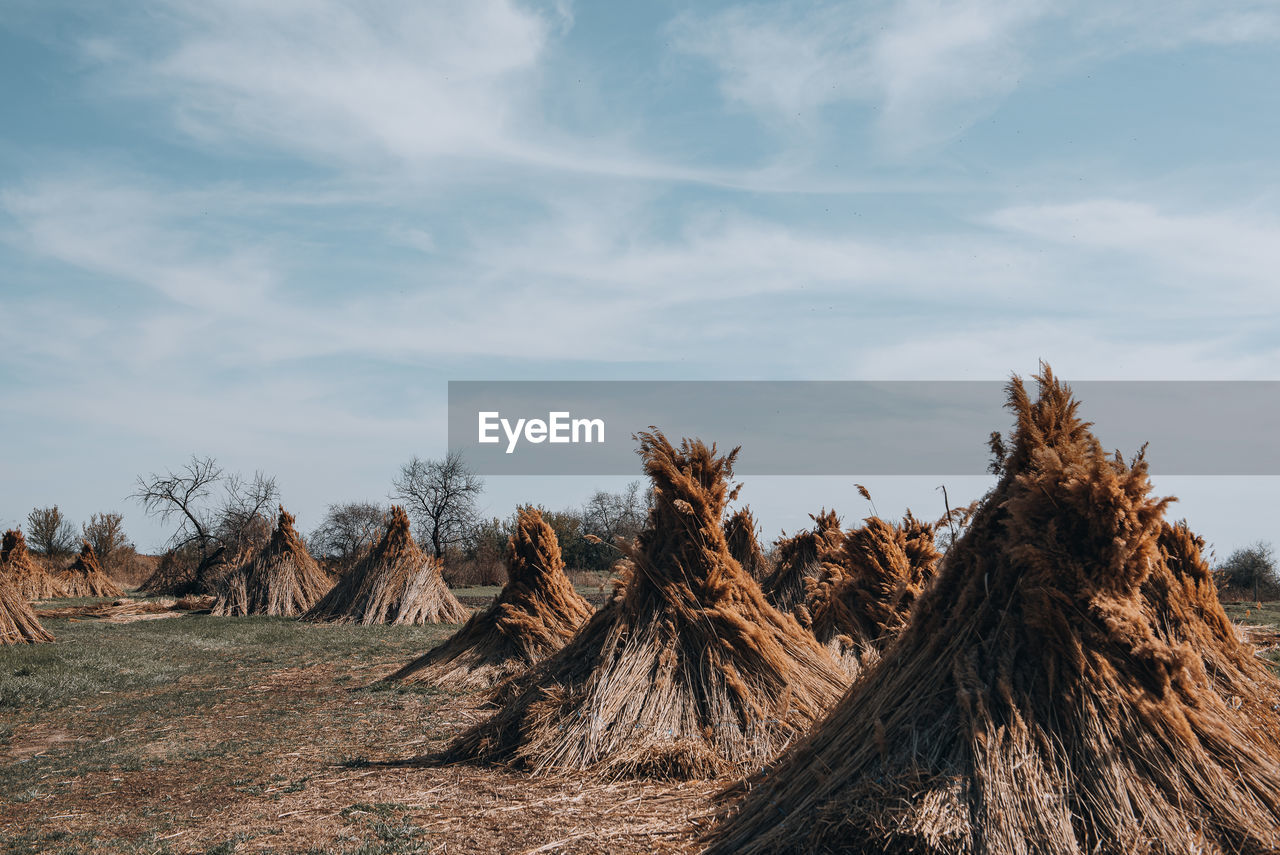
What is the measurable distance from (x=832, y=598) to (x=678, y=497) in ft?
11.0

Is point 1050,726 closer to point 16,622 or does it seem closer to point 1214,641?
point 1214,641

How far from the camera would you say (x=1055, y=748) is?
358 centimetres

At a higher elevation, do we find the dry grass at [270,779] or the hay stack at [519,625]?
the hay stack at [519,625]

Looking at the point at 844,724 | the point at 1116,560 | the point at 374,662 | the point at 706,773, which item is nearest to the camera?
the point at 1116,560

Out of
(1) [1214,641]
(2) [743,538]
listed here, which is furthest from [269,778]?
(2) [743,538]

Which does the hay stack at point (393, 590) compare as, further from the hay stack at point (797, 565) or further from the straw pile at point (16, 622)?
the hay stack at point (797, 565)

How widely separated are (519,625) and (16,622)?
1099cm

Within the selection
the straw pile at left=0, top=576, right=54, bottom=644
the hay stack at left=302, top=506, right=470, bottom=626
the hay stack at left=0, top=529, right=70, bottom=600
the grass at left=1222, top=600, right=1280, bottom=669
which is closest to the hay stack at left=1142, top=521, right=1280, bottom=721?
the grass at left=1222, top=600, right=1280, bottom=669

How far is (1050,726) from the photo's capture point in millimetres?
3625

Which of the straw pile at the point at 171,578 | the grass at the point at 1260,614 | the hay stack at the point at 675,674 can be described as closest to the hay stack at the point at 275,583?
the straw pile at the point at 171,578

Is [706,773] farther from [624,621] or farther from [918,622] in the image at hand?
[918,622]

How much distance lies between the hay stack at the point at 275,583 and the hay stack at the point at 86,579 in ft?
40.7

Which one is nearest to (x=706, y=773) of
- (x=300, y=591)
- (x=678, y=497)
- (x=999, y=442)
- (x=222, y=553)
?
(x=678, y=497)

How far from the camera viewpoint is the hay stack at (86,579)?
32.4m
